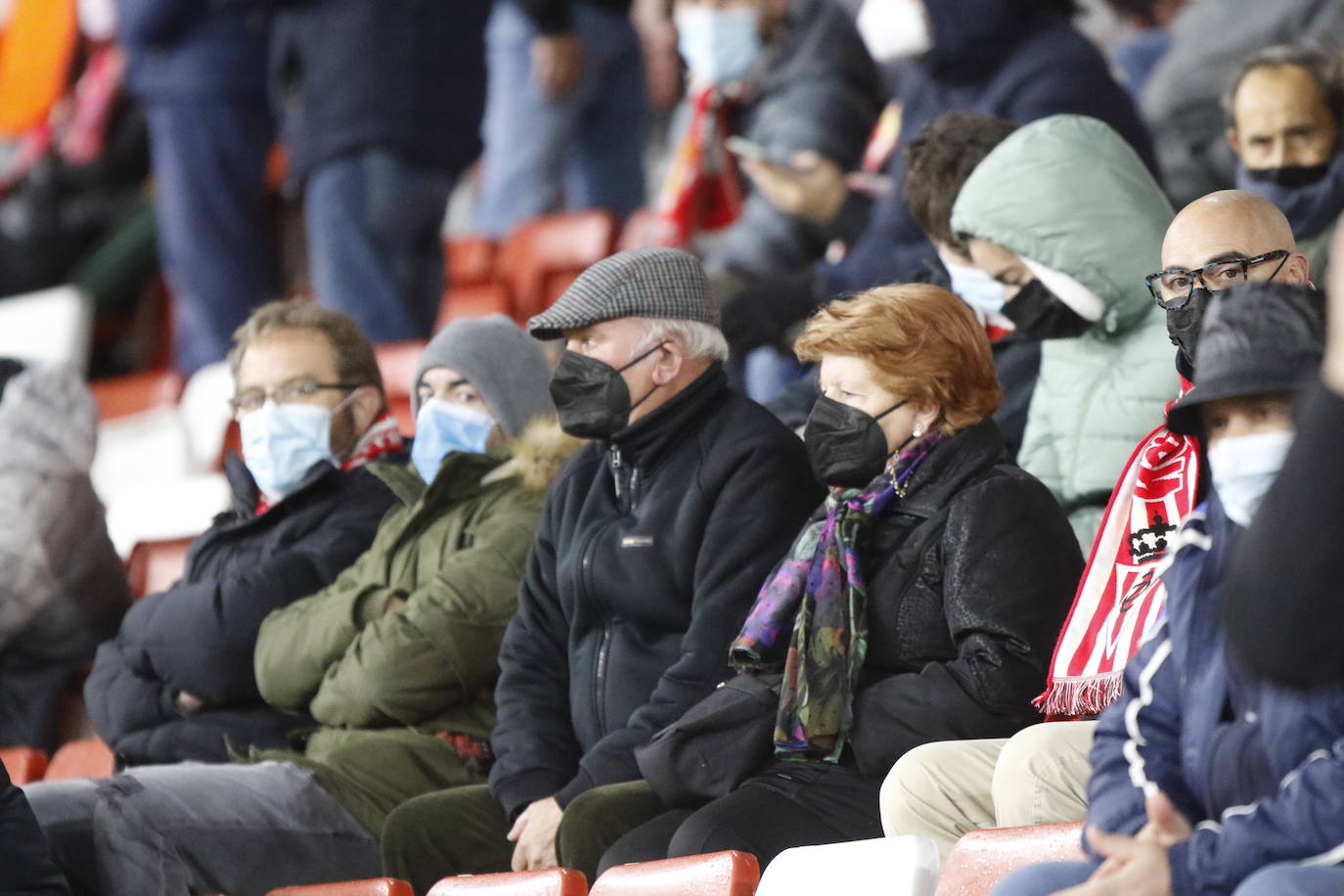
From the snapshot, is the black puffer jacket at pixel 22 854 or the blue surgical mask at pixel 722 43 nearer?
the black puffer jacket at pixel 22 854

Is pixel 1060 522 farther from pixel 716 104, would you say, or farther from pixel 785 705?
pixel 716 104

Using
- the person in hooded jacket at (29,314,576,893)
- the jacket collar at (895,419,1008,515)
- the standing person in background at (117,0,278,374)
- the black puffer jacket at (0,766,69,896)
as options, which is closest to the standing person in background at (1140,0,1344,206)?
the person in hooded jacket at (29,314,576,893)

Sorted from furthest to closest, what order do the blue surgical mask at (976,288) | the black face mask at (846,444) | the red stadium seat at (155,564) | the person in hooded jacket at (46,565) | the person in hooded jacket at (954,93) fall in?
the red stadium seat at (155,564) < the person in hooded jacket at (954,93) < the person in hooded jacket at (46,565) < the blue surgical mask at (976,288) < the black face mask at (846,444)

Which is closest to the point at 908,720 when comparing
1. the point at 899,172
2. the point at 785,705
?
the point at 785,705

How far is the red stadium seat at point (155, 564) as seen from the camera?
555cm

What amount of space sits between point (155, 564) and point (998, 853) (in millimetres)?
3401

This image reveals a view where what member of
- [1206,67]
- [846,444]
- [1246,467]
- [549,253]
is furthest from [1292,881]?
[549,253]

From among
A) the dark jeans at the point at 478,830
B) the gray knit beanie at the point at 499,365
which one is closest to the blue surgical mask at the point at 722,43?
the gray knit beanie at the point at 499,365

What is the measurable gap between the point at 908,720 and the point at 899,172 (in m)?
2.49

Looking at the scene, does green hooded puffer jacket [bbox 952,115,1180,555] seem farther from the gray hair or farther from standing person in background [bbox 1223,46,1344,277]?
the gray hair

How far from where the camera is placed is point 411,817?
3953 mm

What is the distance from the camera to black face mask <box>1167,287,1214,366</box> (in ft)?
10.6

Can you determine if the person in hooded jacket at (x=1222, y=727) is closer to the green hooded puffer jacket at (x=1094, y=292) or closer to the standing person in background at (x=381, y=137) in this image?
the green hooded puffer jacket at (x=1094, y=292)

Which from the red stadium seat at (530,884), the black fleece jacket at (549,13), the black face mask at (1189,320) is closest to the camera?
the red stadium seat at (530,884)
